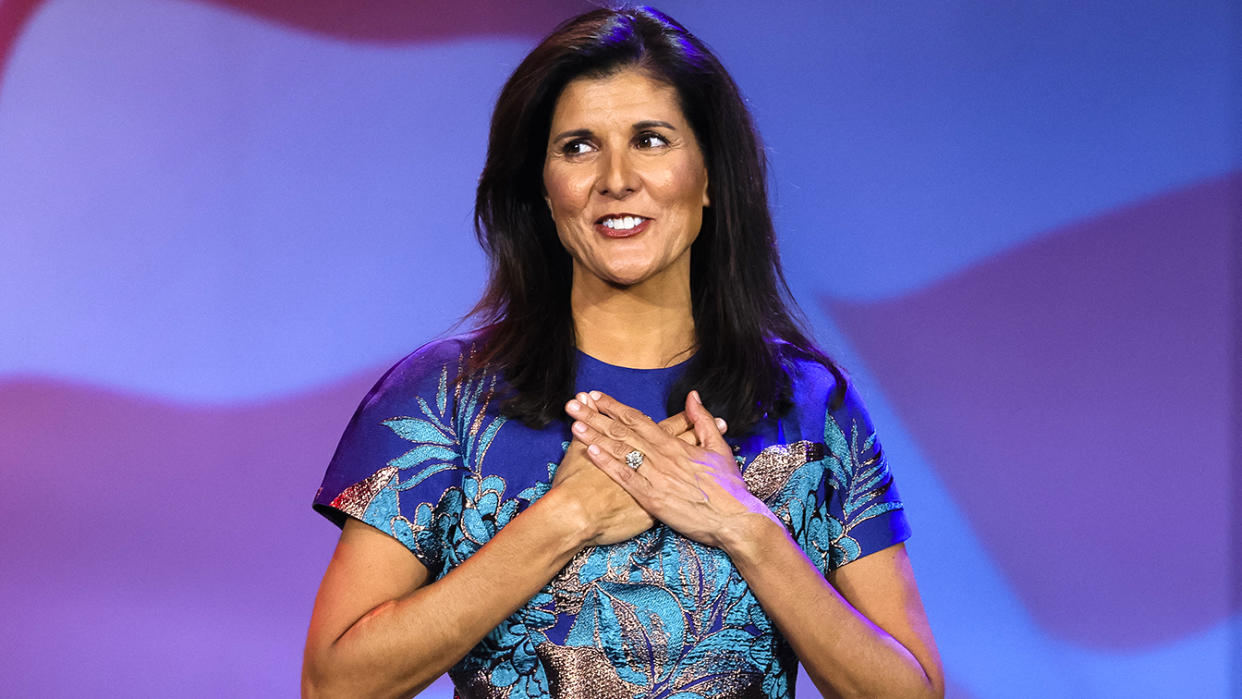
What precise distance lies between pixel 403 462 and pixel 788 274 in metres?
1.54

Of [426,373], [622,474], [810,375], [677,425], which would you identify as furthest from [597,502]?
[810,375]

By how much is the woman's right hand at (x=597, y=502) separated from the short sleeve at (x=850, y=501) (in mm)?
243

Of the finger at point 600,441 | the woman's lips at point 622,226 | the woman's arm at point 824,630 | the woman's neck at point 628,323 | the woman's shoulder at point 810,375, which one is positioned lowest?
the woman's arm at point 824,630

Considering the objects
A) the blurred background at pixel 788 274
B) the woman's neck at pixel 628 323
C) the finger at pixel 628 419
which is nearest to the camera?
the finger at pixel 628 419

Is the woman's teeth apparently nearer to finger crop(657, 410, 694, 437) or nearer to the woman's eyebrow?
the woman's eyebrow

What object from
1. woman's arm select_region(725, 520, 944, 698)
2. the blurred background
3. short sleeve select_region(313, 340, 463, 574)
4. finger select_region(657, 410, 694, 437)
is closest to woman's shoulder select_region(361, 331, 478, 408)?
short sleeve select_region(313, 340, 463, 574)

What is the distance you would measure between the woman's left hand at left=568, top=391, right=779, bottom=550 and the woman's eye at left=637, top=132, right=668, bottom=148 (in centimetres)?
31

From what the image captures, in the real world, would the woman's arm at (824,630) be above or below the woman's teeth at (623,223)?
below

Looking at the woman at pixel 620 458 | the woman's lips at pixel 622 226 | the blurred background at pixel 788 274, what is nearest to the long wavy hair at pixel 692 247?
the woman at pixel 620 458

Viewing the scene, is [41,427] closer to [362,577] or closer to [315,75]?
[315,75]

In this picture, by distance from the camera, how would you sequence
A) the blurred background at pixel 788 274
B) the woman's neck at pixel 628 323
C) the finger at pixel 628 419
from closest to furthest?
the finger at pixel 628 419, the woman's neck at pixel 628 323, the blurred background at pixel 788 274

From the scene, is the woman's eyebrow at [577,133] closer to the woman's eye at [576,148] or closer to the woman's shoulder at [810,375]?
the woman's eye at [576,148]

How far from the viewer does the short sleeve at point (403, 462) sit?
1.42m

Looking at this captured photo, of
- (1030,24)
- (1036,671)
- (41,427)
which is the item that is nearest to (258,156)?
(41,427)
